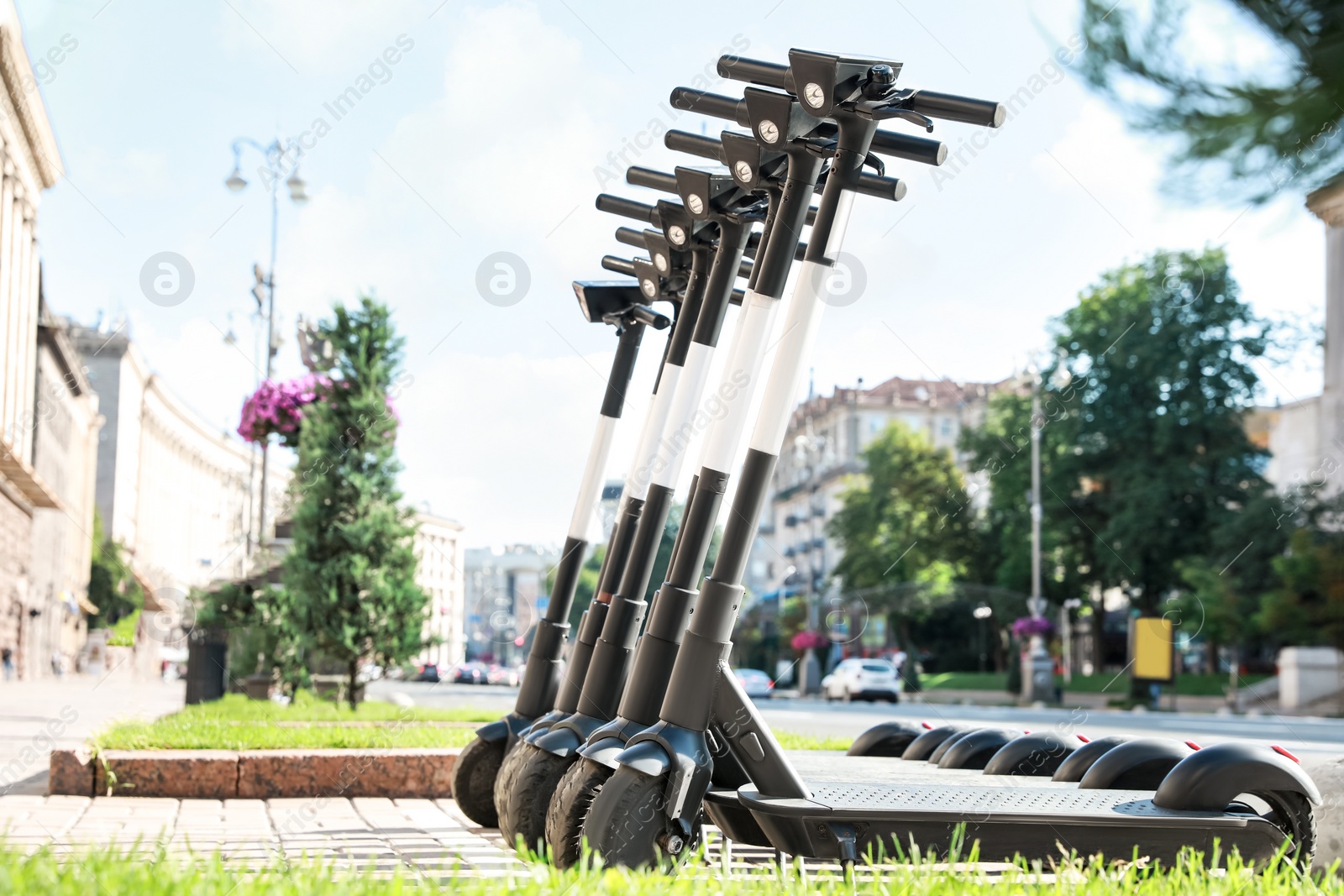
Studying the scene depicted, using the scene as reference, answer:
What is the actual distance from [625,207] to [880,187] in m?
2.32

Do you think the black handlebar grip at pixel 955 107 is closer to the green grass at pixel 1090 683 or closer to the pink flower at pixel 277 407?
the pink flower at pixel 277 407

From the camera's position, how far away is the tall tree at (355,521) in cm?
Result: 1372

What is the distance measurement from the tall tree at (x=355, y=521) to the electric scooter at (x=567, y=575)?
22.3ft

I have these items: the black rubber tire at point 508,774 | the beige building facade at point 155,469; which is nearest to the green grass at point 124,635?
the beige building facade at point 155,469

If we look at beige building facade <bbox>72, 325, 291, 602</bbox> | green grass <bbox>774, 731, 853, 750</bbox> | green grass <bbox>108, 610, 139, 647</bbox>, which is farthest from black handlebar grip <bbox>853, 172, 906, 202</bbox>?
beige building facade <bbox>72, 325, 291, 602</bbox>

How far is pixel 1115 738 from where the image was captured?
6523mm

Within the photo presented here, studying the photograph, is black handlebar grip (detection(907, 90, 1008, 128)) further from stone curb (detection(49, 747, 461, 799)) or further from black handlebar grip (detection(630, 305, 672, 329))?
stone curb (detection(49, 747, 461, 799))

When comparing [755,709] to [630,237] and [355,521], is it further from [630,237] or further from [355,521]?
[355,521]

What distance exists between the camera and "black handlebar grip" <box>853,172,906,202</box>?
16.5 ft

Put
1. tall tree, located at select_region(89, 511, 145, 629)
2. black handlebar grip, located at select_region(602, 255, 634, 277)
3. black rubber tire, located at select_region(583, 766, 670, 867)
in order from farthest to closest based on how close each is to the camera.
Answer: tall tree, located at select_region(89, 511, 145, 629)
black handlebar grip, located at select_region(602, 255, 634, 277)
black rubber tire, located at select_region(583, 766, 670, 867)

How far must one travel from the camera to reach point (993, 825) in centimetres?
465

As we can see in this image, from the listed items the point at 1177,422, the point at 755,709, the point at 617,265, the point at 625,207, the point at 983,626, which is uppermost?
the point at 1177,422

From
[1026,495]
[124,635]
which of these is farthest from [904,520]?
[124,635]

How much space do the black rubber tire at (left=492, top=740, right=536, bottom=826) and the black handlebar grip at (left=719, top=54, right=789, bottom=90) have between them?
9.69 ft
